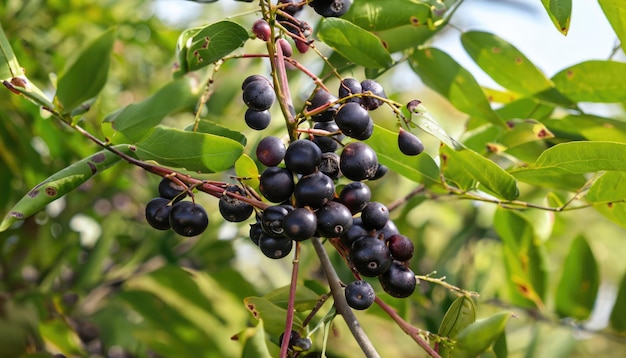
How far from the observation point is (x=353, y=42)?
3.96ft

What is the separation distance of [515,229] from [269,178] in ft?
3.04

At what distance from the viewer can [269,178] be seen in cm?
99

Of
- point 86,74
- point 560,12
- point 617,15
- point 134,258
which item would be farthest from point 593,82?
point 134,258

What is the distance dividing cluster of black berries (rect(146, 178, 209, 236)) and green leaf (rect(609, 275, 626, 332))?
1235mm

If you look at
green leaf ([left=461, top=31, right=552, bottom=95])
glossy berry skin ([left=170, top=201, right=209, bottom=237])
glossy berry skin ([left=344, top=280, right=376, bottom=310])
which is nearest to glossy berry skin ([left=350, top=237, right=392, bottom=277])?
glossy berry skin ([left=344, top=280, right=376, bottom=310])

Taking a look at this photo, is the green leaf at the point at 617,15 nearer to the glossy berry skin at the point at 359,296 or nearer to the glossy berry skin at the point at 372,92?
the glossy berry skin at the point at 372,92

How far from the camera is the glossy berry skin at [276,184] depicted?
38.9 inches

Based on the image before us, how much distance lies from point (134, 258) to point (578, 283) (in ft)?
4.20

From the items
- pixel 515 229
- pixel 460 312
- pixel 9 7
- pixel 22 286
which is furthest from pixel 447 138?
pixel 9 7

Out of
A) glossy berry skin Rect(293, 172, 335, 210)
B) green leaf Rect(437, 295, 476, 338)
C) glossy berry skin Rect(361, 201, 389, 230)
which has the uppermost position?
glossy berry skin Rect(293, 172, 335, 210)

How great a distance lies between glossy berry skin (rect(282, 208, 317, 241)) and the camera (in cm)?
94

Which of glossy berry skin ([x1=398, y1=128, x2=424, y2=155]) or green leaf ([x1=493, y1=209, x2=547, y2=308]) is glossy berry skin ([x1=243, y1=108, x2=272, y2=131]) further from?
green leaf ([x1=493, y1=209, x2=547, y2=308])

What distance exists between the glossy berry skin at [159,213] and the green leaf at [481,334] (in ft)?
1.57

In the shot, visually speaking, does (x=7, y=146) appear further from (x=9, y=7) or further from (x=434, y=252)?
(x=434, y=252)
